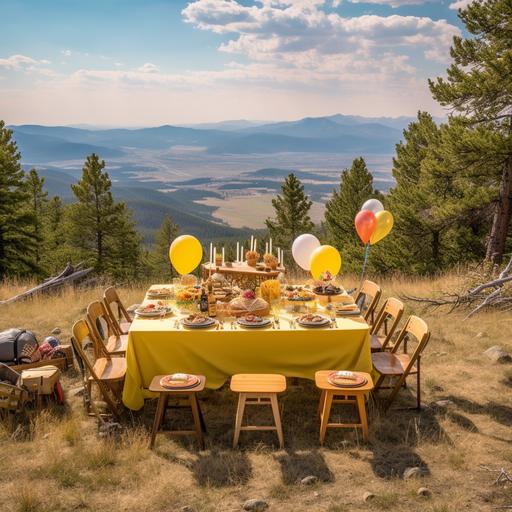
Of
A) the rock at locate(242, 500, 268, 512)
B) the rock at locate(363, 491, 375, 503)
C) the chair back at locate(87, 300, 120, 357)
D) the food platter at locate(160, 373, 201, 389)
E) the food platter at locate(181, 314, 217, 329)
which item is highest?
the food platter at locate(181, 314, 217, 329)

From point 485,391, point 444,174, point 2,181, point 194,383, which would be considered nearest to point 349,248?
point 444,174

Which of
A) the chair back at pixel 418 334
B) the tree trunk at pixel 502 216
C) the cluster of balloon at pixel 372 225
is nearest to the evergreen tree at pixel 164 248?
the tree trunk at pixel 502 216

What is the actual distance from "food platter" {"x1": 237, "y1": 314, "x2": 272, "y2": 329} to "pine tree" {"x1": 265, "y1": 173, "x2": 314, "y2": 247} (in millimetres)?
28720

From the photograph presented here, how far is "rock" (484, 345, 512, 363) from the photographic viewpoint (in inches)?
286

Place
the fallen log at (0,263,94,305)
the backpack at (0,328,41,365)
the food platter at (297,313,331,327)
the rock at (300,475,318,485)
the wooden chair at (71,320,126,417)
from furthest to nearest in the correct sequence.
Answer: the fallen log at (0,263,94,305), the backpack at (0,328,41,365), the food platter at (297,313,331,327), the wooden chair at (71,320,126,417), the rock at (300,475,318,485)

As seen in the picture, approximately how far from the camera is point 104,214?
1457 inches

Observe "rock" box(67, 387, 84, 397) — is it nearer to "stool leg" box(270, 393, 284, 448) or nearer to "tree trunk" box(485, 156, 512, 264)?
"stool leg" box(270, 393, 284, 448)

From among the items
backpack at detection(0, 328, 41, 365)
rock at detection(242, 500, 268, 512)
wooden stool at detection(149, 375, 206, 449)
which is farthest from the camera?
backpack at detection(0, 328, 41, 365)

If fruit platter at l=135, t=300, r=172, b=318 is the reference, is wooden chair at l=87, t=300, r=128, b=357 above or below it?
below

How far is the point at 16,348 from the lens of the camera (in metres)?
6.59

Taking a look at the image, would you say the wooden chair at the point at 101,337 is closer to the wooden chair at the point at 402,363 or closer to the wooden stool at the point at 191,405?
the wooden stool at the point at 191,405

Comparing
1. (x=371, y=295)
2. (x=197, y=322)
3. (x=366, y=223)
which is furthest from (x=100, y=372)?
(x=366, y=223)

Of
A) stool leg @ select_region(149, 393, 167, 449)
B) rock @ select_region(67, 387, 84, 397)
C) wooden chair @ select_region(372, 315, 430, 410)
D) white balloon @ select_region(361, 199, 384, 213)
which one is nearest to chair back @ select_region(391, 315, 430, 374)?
wooden chair @ select_region(372, 315, 430, 410)

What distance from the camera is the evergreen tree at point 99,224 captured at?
3541 cm
